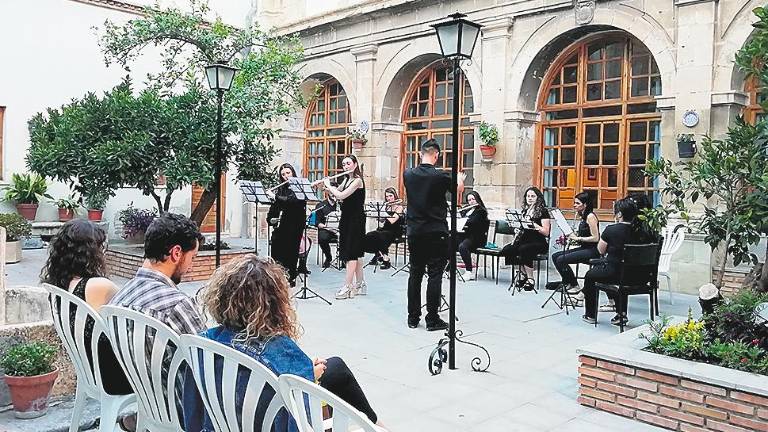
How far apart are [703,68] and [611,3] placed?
1685 millimetres

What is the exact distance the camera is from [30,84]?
13.0 metres

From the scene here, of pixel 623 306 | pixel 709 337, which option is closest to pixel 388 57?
pixel 623 306

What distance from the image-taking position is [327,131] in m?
14.7

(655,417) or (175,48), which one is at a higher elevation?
(175,48)

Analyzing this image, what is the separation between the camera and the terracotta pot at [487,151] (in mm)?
10797

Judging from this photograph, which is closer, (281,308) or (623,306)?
(281,308)

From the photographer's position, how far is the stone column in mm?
12930

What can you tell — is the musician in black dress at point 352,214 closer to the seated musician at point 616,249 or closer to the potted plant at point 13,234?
the seated musician at point 616,249

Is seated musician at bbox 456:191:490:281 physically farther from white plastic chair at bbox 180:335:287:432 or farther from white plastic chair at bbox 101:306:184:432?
white plastic chair at bbox 180:335:287:432

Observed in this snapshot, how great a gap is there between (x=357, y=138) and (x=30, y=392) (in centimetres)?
979

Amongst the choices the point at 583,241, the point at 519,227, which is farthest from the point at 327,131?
the point at 583,241

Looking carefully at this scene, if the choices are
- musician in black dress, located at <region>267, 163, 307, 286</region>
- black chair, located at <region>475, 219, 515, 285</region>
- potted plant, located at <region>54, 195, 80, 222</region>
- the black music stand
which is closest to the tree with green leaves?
musician in black dress, located at <region>267, 163, 307, 286</region>

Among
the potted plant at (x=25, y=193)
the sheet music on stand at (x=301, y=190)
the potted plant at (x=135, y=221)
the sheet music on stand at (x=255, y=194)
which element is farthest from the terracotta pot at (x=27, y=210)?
the sheet music on stand at (x=301, y=190)

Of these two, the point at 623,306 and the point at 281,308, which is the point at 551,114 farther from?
the point at 281,308
